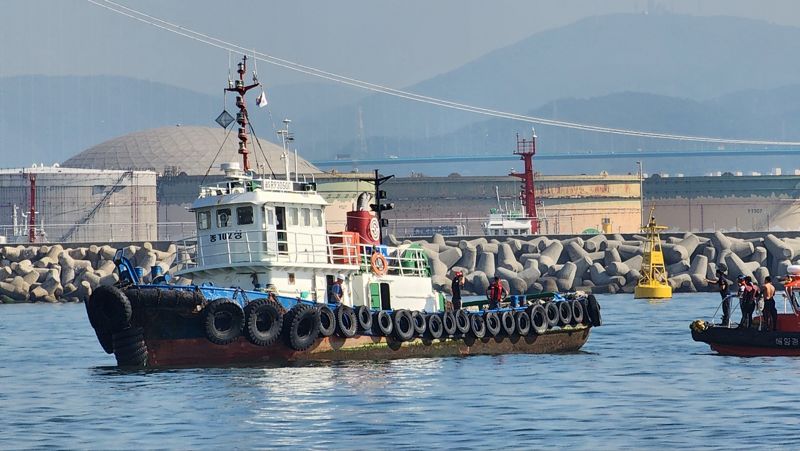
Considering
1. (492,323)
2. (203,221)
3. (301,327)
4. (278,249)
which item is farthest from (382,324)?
(203,221)

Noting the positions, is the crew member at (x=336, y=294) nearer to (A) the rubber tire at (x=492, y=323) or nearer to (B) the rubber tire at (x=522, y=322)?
(A) the rubber tire at (x=492, y=323)

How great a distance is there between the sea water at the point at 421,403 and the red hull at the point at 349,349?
0.43 metres

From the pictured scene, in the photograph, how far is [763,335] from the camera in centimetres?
3077

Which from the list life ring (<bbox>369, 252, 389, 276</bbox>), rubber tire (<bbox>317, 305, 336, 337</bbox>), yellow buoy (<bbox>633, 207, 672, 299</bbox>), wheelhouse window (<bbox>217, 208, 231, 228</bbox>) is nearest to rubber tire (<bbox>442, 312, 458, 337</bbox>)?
life ring (<bbox>369, 252, 389, 276</bbox>)

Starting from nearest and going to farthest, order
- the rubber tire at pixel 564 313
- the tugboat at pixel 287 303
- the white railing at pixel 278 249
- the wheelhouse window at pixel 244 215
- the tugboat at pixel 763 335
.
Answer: the tugboat at pixel 287 303, the tugboat at pixel 763 335, the white railing at pixel 278 249, the wheelhouse window at pixel 244 215, the rubber tire at pixel 564 313

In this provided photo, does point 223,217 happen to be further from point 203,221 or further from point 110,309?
point 110,309

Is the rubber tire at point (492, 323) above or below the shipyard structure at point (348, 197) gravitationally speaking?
below

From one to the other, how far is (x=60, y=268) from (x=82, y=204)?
31.1 metres

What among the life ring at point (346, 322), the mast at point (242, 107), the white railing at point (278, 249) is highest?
the mast at point (242, 107)

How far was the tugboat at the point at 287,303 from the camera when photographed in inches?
1141

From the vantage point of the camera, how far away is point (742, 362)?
30031 millimetres

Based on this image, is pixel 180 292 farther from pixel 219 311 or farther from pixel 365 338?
pixel 365 338

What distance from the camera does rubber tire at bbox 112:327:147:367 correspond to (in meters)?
29.1

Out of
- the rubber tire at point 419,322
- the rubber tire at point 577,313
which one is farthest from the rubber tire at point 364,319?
the rubber tire at point 577,313
